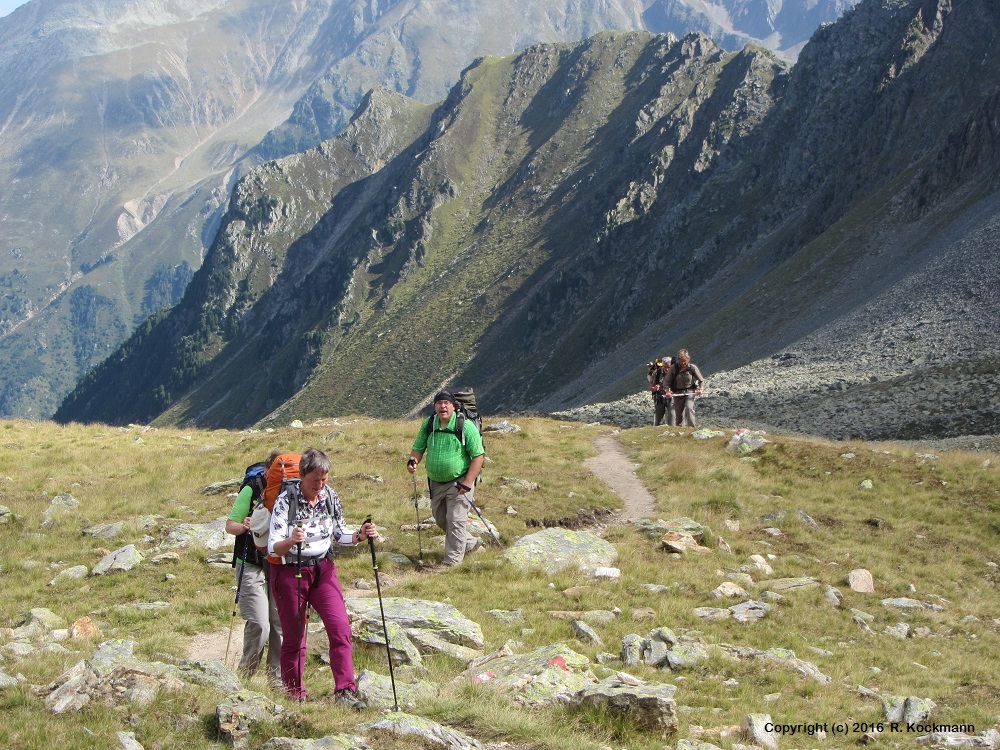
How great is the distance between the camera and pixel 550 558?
45.2 feet

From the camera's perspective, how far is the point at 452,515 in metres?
13.7

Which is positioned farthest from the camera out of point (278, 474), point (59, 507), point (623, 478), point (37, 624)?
point (623, 478)

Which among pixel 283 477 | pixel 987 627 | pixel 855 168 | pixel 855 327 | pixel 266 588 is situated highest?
pixel 855 168

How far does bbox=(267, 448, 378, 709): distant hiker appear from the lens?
8219 millimetres

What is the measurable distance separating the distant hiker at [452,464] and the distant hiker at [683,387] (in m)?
13.8

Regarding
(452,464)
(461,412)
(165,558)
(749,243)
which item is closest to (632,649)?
(452,464)

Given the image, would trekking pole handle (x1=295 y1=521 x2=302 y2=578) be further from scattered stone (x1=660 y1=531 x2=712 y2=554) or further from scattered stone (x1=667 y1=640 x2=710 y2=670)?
scattered stone (x1=660 y1=531 x2=712 y2=554)

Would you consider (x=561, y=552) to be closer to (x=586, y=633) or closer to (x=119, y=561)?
(x=586, y=633)

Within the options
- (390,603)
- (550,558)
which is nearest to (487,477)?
(550,558)

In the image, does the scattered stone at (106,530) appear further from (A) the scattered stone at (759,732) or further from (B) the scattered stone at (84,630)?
(A) the scattered stone at (759,732)

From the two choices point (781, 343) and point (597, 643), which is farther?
point (781, 343)

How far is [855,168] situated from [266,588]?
117348 mm

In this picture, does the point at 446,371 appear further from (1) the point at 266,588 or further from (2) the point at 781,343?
(1) the point at 266,588

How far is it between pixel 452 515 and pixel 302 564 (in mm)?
5549
